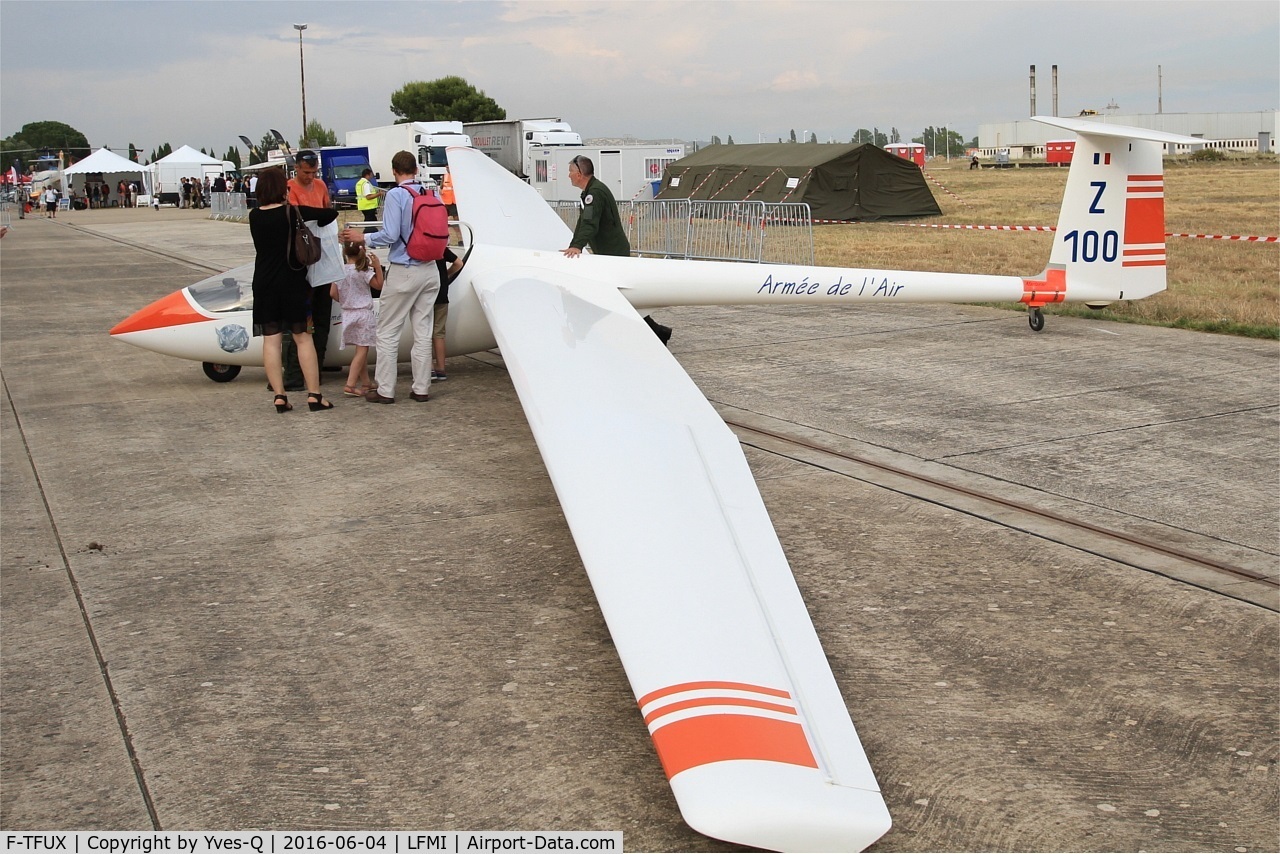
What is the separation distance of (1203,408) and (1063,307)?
469 cm

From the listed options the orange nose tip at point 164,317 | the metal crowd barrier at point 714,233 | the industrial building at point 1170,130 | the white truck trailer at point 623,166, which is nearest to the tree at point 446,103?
the industrial building at point 1170,130

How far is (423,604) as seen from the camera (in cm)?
443

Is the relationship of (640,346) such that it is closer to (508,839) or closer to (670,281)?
(670,281)

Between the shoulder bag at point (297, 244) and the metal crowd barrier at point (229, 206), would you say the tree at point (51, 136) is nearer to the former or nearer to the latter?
the metal crowd barrier at point (229, 206)

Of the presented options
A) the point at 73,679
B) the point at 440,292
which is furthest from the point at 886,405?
the point at 73,679

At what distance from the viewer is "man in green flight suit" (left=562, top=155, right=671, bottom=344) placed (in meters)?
9.16

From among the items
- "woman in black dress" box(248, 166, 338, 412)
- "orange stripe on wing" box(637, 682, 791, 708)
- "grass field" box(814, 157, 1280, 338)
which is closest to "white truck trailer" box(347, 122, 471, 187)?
"grass field" box(814, 157, 1280, 338)

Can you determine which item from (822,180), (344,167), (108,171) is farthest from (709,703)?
(108,171)

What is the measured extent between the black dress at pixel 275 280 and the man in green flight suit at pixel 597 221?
2425 mm

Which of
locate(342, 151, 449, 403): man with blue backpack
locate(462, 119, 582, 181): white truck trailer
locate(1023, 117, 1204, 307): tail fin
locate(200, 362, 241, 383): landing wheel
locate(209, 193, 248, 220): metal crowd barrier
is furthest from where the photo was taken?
locate(209, 193, 248, 220): metal crowd barrier

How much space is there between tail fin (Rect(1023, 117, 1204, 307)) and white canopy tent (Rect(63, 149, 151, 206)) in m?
66.9

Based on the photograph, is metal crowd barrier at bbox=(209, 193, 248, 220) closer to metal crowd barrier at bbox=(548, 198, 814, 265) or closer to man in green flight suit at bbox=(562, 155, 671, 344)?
metal crowd barrier at bbox=(548, 198, 814, 265)

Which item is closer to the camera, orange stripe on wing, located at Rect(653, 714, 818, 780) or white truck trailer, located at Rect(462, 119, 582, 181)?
orange stripe on wing, located at Rect(653, 714, 818, 780)

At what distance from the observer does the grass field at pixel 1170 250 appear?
11.3 meters
